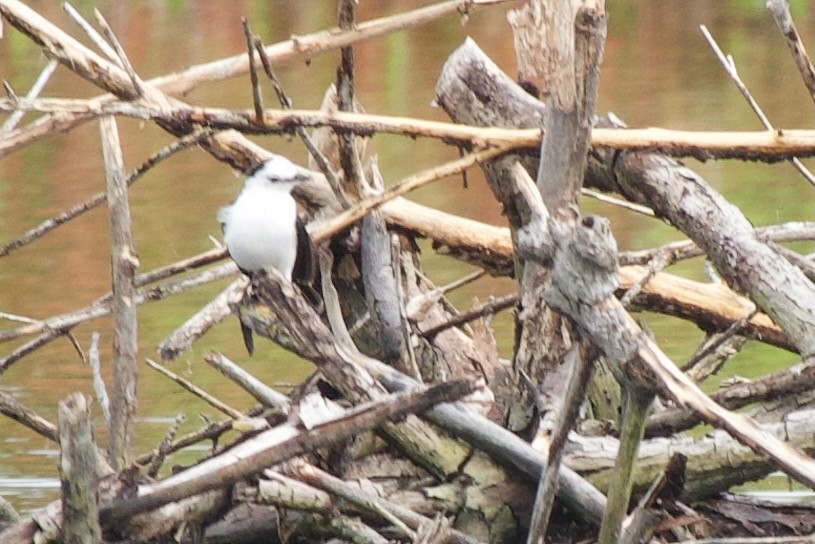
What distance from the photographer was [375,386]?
4270 mm

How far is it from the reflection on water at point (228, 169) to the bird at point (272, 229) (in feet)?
3.14

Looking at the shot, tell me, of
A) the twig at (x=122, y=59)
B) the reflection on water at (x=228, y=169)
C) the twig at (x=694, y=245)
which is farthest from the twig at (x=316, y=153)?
the reflection on water at (x=228, y=169)

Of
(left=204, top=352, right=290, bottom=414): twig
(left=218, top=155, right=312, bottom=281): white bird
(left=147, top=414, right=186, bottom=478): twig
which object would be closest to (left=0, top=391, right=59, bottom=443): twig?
(left=147, top=414, right=186, bottom=478): twig

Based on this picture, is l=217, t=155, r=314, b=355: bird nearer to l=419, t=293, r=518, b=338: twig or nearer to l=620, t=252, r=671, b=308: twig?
l=419, t=293, r=518, b=338: twig

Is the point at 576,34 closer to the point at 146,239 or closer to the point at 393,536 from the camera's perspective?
the point at 393,536

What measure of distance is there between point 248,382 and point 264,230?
0.90 meters

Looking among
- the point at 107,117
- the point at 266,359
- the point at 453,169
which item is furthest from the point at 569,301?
the point at 266,359

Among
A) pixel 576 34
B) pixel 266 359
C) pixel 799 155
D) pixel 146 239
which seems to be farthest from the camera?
pixel 146 239

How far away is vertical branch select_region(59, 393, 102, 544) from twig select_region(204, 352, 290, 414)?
55 centimetres

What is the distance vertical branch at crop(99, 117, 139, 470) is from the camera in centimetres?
460

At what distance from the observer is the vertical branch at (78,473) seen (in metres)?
3.80

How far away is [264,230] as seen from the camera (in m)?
5.35

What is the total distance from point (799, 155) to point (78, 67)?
1.91 meters

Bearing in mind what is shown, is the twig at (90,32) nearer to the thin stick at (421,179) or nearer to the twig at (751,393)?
the thin stick at (421,179)
